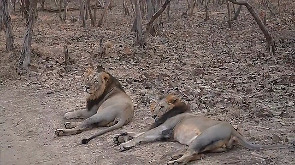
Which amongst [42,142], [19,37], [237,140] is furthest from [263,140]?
[19,37]

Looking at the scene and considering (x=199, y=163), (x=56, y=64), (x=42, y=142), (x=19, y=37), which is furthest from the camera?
(x=19, y=37)

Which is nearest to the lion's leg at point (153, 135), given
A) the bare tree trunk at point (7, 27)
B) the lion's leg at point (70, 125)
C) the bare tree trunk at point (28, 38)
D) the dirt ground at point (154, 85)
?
the dirt ground at point (154, 85)

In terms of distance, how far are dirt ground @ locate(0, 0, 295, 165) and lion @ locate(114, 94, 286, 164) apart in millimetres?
112

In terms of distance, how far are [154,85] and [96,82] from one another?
2.95 m

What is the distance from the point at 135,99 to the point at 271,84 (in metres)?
3.13

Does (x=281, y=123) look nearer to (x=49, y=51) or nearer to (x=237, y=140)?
(x=237, y=140)

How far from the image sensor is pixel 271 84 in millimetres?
10773

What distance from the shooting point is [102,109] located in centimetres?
800

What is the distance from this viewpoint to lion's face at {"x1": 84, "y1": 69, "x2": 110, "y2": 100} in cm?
826

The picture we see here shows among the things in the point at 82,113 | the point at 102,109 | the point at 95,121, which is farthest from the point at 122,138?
the point at 82,113

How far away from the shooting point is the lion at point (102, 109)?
7.76m

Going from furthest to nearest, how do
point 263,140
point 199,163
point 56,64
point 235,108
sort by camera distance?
point 56,64 → point 235,108 → point 263,140 → point 199,163

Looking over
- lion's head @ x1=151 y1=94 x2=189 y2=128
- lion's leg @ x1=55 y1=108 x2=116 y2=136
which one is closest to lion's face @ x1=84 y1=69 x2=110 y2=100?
lion's leg @ x1=55 y1=108 x2=116 y2=136

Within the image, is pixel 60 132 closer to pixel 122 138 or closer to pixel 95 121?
pixel 95 121
